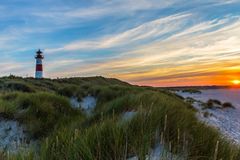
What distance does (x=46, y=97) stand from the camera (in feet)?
36.0

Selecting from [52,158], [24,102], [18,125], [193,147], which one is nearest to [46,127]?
[18,125]

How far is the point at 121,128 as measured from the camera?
4121 mm

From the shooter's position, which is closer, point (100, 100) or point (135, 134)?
point (135, 134)

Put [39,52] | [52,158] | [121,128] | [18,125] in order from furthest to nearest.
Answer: [39,52] < [18,125] < [121,128] < [52,158]

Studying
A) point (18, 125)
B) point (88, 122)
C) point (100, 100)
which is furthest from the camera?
point (100, 100)

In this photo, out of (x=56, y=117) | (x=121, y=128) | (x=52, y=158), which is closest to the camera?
(x=52, y=158)

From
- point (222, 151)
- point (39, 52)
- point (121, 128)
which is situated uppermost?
point (39, 52)

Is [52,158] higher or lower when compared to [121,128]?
lower

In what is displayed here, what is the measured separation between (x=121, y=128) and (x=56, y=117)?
5.93 metres

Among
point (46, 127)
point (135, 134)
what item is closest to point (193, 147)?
point (135, 134)

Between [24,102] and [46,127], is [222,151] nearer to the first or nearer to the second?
[46,127]

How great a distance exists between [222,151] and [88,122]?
13.1 ft

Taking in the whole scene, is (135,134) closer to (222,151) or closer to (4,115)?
(222,151)

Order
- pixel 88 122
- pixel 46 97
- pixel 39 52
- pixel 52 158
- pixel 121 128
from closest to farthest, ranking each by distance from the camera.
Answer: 1. pixel 52 158
2. pixel 121 128
3. pixel 88 122
4. pixel 46 97
5. pixel 39 52
